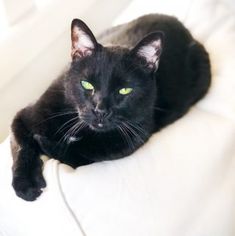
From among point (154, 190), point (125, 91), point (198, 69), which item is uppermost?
point (125, 91)

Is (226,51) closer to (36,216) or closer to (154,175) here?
(154,175)

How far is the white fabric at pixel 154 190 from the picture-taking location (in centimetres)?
86

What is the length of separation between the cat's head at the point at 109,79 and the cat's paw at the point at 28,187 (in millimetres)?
163

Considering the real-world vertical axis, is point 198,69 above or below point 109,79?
below

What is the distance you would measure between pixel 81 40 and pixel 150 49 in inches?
5.8

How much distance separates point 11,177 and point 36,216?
10 centimetres

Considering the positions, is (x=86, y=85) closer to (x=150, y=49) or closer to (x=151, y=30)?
(x=150, y=49)

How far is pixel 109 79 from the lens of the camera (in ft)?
2.84

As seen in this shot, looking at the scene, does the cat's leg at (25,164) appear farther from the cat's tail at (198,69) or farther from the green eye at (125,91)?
the cat's tail at (198,69)

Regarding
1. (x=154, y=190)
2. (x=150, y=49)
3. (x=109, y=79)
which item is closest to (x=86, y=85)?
(x=109, y=79)

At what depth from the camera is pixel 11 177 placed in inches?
35.3

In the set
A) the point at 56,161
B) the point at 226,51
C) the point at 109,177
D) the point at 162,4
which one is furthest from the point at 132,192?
the point at 162,4

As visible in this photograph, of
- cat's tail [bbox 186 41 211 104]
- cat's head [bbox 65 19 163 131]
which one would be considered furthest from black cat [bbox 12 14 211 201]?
cat's tail [bbox 186 41 211 104]

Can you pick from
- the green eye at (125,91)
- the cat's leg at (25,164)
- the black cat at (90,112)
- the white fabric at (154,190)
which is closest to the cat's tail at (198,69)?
the white fabric at (154,190)
